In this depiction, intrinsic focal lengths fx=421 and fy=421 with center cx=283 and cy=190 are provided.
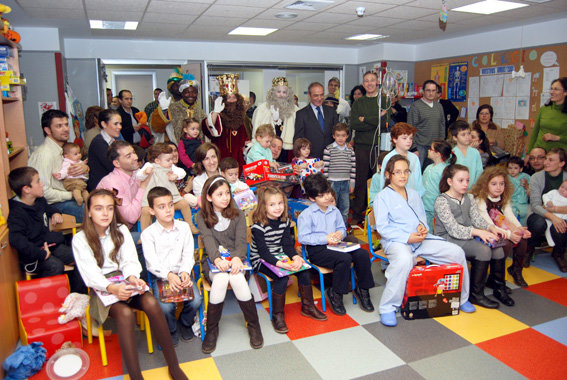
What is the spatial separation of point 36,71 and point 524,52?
741cm

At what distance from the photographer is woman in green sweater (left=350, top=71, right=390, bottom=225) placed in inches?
203

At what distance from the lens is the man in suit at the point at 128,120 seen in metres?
6.27

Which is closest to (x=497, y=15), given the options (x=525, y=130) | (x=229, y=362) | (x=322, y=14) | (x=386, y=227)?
(x=525, y=130)

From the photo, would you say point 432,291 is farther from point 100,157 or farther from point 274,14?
point 274,14

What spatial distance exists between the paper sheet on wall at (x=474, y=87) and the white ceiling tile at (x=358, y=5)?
290 cm

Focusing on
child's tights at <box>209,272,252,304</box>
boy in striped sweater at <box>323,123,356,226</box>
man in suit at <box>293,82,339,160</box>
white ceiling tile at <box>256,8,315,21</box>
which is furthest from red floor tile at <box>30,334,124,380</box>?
white ceiling tile at <box>256,8,315,21</box>

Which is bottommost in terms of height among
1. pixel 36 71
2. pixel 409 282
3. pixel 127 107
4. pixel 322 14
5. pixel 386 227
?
pixel 409 282

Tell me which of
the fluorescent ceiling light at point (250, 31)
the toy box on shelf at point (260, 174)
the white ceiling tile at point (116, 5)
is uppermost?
the fluorescent ceiling light at point (250, 31)

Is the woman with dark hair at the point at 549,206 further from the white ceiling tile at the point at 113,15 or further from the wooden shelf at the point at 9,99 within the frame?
the white ceiling tile at the point at 113,15

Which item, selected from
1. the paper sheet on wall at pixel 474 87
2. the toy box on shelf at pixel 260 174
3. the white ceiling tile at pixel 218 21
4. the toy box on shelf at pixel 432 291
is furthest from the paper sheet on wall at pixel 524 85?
the toy box on shelf at pixel 432 291

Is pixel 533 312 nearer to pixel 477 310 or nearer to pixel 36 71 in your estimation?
pixel 477 310

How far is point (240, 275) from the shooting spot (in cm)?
287

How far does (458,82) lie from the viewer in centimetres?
767

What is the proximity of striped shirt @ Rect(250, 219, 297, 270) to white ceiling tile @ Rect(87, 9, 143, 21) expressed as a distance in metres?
3.74
